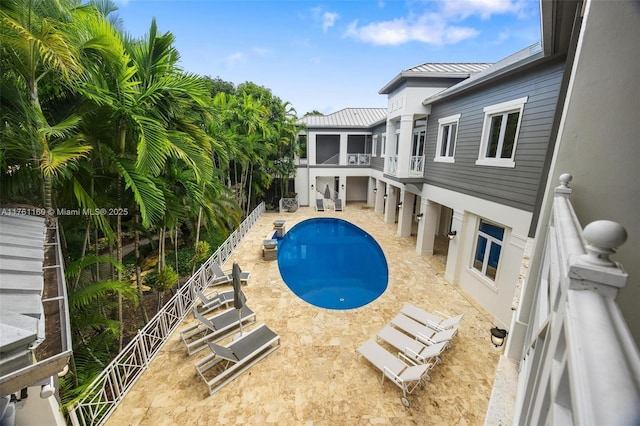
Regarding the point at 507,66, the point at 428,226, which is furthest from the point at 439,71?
the point at 428,226

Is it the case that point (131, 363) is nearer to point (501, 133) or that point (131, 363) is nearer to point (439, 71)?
point (501, 133)

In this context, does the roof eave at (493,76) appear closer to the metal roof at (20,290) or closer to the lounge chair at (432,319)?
the lounge chair at (432,319)

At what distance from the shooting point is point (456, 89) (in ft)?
28.8

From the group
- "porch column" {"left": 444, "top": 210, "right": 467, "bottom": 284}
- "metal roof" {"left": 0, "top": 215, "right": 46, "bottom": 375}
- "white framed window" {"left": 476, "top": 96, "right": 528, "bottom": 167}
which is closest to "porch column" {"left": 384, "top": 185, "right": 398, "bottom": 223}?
"porch column" {"left": 444, "top": 210, "right": 467, "bottom": 284}

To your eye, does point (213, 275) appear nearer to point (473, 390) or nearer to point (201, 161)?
point (201, 161)

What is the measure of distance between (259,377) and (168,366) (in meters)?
2.07

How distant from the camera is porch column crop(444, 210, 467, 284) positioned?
895 cm

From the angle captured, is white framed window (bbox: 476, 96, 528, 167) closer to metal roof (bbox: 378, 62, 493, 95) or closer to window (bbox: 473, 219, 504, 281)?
window (bbox: 473, 219, 504, 281)

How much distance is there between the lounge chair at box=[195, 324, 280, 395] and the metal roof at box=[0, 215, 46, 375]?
3.44 m

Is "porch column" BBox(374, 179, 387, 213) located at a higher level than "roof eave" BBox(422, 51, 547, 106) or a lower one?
lower

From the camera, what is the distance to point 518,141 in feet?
21.4

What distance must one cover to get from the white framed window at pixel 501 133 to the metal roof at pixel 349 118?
1300 cm

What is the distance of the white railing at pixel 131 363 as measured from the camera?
14.2ft

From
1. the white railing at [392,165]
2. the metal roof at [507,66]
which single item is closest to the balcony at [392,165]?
the white railing at [392,165]
